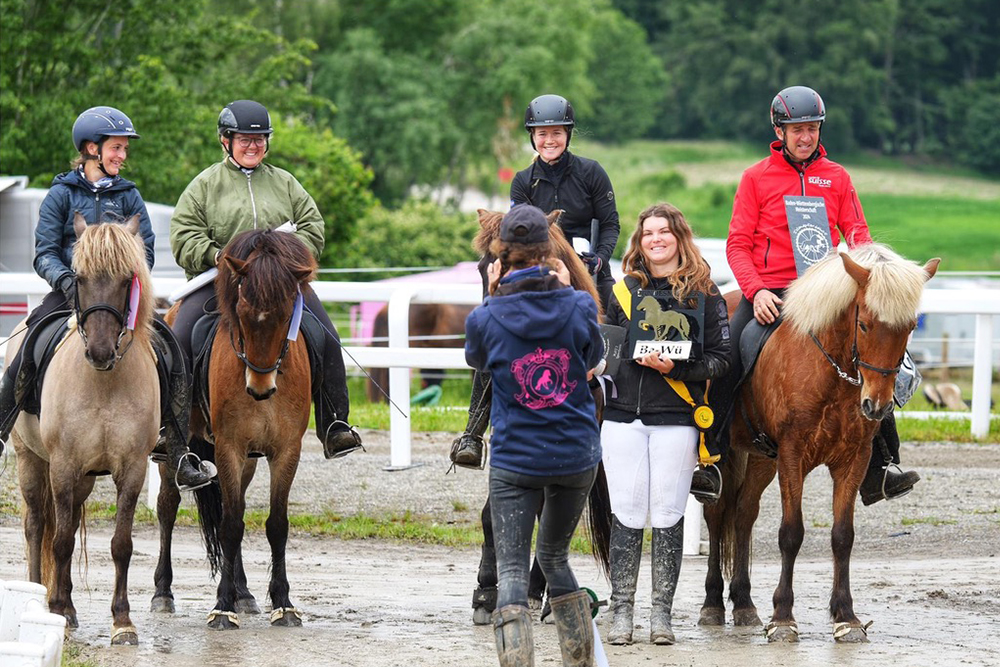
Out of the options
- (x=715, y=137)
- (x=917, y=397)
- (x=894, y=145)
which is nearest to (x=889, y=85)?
(x=894, y=145)

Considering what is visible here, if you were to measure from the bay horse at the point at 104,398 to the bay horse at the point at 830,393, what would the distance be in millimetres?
3010

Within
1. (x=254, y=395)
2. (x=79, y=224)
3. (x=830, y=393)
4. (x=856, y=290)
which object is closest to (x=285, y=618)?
(x=254, y=395)

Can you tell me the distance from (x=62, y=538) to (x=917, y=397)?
1561 cm

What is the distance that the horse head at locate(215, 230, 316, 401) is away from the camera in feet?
23.9

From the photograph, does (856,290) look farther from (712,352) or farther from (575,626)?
(575,626)

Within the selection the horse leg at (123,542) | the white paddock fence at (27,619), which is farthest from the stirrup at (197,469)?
the white paddock fence at (27,619)

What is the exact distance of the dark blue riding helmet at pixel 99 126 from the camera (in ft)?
25.6

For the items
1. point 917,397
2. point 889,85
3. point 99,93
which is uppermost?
point 889,85

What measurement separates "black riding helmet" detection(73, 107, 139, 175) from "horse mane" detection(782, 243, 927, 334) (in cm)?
359

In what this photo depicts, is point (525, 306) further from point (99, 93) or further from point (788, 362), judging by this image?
point (99, 93)

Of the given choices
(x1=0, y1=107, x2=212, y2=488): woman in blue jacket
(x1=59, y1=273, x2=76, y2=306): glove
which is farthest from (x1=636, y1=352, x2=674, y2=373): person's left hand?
(x1=59, y1=273, x2=76, y2=306): glove

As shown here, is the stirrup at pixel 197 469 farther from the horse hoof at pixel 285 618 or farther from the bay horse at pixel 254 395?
the horse hoof at pixel 285 618

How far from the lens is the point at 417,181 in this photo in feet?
177

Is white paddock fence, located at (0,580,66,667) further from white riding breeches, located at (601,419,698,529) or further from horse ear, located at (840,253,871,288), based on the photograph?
horse ear, located at (840,253,871,288)
